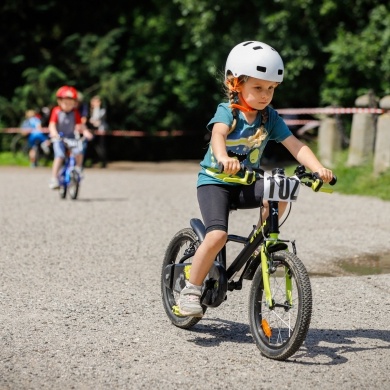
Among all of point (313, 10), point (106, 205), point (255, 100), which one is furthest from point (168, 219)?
point (313, 10)

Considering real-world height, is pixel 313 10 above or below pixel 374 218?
above


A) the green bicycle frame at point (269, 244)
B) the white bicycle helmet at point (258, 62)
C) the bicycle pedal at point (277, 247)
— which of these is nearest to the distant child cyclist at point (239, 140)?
the white bicycle helmet at point (258, 62)

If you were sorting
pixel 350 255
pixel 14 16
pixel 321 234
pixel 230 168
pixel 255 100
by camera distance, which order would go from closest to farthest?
pixel 230 168 → pixel 255 100 → pixel 350 255 → pixel 321 234 → pixel 14 16

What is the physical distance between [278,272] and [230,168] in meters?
0.61

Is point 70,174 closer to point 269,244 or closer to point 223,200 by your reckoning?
point 223,200

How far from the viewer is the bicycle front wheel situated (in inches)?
199

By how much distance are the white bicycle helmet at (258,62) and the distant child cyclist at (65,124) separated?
8.92 m

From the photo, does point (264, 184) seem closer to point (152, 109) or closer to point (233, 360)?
point (233, 360)

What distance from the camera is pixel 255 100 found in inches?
220

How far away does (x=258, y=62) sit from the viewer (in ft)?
18.0

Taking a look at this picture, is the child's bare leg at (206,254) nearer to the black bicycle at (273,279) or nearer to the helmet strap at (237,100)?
the black bicycle at (273,279)

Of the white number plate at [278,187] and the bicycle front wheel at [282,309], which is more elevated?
the white number plate at [278,187]

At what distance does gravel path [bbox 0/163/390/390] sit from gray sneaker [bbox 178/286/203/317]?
0.55ft

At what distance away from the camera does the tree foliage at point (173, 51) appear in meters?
21.5
